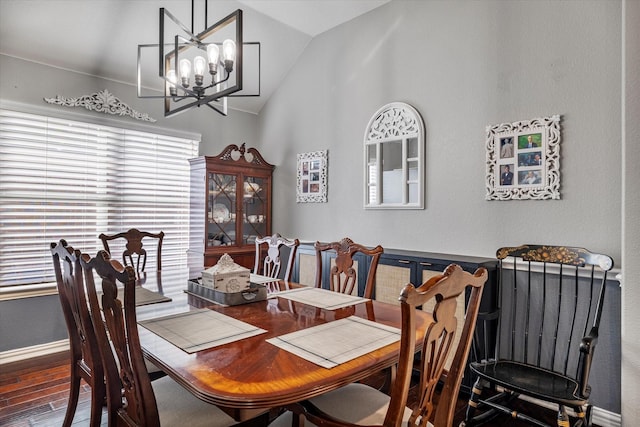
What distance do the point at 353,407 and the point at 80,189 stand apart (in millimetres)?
3001

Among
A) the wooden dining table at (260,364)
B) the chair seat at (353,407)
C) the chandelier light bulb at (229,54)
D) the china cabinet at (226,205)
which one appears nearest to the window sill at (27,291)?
the china cabinet at (226,205)

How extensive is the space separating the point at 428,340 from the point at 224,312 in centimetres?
96

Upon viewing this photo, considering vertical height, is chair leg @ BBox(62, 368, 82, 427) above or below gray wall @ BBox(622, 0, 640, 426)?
below

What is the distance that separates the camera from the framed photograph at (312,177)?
3867 mm

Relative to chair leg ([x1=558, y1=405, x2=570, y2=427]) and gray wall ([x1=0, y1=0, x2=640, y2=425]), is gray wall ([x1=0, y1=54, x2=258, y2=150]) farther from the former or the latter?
A: chair leg ([x1=558, y1=405, x2=570, y2=427])

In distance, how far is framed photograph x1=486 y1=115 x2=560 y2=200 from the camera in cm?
244

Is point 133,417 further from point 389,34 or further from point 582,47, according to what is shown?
point 389,34

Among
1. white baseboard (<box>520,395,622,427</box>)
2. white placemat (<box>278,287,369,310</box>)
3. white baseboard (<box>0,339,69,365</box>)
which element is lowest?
white baseboard (<box>520,395,622,427</box>)

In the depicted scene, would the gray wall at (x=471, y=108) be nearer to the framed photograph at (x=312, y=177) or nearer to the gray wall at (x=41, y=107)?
the framed photograph at (x=312, y=177)

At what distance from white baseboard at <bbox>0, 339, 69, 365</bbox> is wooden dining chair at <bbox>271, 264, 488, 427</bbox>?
2588 millimetres

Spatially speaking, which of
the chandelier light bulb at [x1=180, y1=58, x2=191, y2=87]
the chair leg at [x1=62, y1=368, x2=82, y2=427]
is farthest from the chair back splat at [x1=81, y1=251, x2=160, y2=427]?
the chandelier light bulb at [x1=180, y1=58, x2=191, y2=87]

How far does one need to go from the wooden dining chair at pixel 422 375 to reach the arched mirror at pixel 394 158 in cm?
191

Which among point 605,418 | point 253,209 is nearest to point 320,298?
point 605,418

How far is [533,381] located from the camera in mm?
1888
